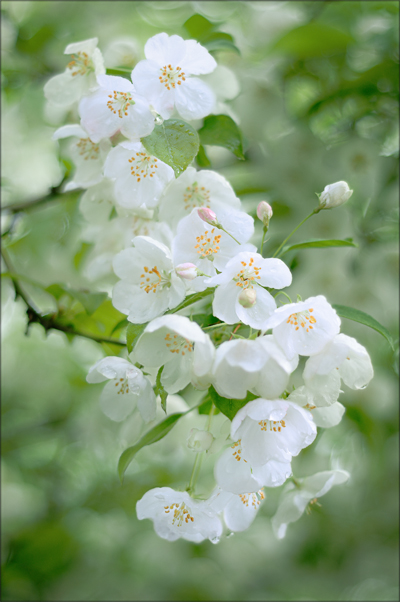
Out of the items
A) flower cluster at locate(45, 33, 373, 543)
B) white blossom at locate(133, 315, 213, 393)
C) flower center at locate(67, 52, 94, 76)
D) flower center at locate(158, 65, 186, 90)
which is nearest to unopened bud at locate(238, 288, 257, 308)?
flower cluster at locate(45, 33, 373, 543)

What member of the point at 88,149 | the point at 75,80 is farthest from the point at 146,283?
the point at 75,80

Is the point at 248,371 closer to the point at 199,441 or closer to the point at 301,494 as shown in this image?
the point at 199,441

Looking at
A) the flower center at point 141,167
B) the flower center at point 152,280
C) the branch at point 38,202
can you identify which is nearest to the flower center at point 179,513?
the flower center at point 152,280

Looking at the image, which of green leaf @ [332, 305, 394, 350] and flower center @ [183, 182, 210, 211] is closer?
green leaf @ [332, 305, 394, 350]

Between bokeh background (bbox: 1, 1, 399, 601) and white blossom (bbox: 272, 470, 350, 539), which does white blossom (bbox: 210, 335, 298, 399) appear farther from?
bokeh background (bbox: 1, 1, 399, 601)

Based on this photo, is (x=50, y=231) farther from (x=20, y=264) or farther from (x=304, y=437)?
(x=304, y=437)

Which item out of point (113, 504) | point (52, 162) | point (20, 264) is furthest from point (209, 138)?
point (113, 504)

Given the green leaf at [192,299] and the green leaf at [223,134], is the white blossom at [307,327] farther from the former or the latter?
the green leaf at [223,134]
